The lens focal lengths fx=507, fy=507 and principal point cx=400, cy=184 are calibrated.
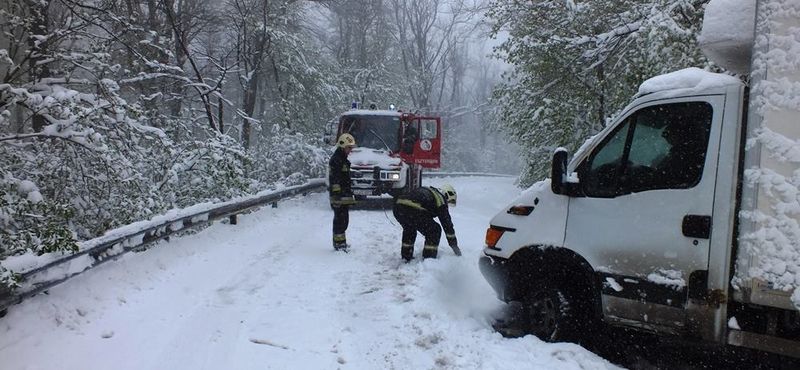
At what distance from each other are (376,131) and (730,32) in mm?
11020

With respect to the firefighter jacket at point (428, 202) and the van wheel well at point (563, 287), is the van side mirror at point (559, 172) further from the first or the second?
the firefighter jacket at point (428, 202)

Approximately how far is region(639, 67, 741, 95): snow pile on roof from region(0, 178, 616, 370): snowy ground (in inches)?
84.5

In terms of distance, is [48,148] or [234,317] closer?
[234,317]

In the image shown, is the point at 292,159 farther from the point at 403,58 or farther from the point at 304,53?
the point at 403,58

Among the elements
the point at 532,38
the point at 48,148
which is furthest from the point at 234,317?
the point at 532,38

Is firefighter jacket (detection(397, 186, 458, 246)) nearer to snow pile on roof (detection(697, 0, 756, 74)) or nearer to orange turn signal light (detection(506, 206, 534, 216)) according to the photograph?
orange turn signal light (detection(506, 206, 534, 216))

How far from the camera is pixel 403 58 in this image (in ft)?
132

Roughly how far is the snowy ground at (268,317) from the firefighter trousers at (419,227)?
25 centimetres

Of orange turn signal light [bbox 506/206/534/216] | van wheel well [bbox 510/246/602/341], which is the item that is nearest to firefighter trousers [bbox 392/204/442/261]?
orange turn signal light [bbox 506/206/534/216]

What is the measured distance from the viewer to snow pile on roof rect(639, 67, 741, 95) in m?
3.53

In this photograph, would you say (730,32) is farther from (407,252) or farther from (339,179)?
Answer: (339,179)

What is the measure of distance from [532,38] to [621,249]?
884 cm

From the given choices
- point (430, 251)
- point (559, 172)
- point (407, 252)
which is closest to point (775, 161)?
point (559, 172)

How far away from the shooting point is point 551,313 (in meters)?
4.39
